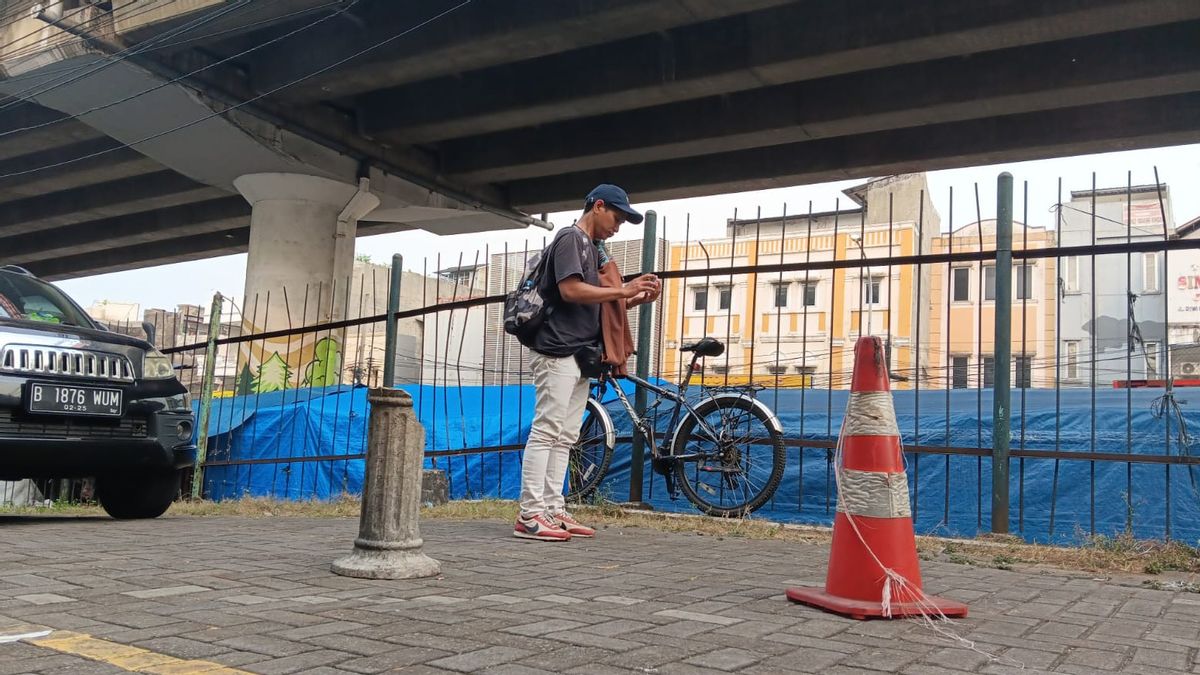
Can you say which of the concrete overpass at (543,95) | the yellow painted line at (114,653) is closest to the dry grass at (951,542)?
the yellow painted line at (114,653)

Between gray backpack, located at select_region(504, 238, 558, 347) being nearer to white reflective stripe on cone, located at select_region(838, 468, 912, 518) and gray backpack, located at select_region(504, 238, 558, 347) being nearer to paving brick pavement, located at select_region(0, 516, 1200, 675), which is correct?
paving brick pavement, located at select_region(0, 516, 1200, 675)

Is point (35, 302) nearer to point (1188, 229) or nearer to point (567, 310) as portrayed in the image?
point (567, 310)

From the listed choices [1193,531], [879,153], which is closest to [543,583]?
[1193,531]

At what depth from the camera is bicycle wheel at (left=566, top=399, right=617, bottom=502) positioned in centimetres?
709

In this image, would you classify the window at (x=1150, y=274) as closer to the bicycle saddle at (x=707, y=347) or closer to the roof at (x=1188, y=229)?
the roof at (x=1188, y=229)

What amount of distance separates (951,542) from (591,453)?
9.20 ft

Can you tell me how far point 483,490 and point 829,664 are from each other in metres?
7.65

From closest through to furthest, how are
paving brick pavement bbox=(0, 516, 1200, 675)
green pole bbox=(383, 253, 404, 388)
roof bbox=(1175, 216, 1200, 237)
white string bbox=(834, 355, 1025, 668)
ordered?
1. paving brick pavement bbox=(0, 516, 1200, 675)
2. white string bbox=(834, 355, 1025, 668)
3. green pole bbox=(383, 253, 404, 388)
4. roof bbox=(1175, 216, 1200, 237)

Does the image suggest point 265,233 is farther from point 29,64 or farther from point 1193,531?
point 1193,531

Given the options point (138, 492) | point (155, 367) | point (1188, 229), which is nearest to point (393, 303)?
point (155, 367)

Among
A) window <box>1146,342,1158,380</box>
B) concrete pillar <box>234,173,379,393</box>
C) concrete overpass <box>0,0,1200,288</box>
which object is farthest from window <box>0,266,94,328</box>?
concrete pillar <box>234,173,379,393</box>

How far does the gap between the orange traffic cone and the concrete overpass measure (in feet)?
32.8

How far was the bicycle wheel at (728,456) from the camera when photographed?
21.9 ft

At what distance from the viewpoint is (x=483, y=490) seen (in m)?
9.96
